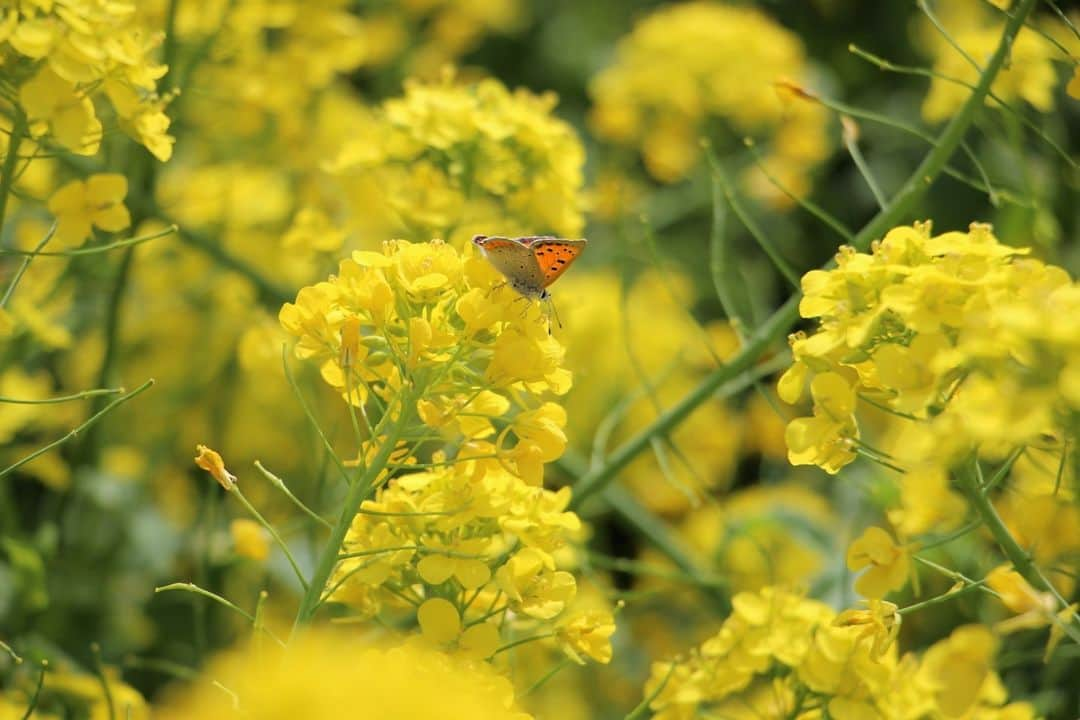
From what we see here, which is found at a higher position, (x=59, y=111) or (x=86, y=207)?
(x=59, y=111)

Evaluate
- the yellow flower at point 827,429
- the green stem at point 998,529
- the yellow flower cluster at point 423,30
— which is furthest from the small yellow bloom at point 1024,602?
the yellow flower cluster at point 423,30

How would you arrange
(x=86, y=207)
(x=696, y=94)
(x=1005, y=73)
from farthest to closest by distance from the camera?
(x=696, y=94), (x=1005, y=73), (x=86, y=207)

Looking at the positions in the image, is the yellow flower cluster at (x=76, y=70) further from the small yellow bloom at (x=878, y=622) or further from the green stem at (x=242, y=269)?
the small yellow bloom at (x=878, y=622)

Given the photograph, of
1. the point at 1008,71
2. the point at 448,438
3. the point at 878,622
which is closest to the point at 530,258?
the point at 448,438

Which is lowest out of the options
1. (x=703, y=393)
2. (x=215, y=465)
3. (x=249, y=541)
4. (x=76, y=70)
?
(x=249, y=541)

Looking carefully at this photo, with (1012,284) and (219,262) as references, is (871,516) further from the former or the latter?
(1012,284)

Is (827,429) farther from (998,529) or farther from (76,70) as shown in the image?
(76,70)
